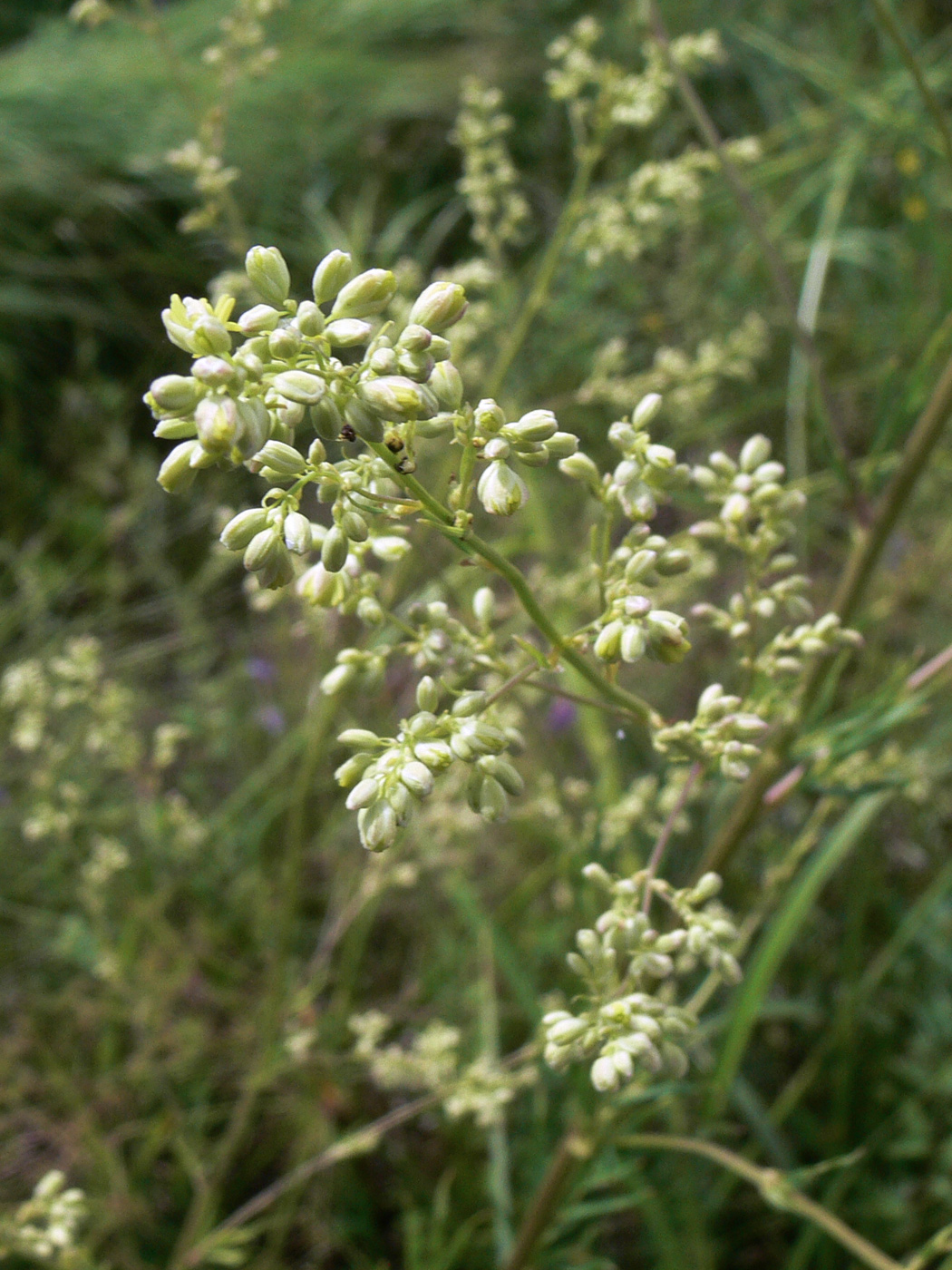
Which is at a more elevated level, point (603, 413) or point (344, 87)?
point (344, 87)

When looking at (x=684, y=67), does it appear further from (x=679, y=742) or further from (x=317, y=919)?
(x=317, y=919)

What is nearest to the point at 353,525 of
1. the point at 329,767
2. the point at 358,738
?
the point at 358,738

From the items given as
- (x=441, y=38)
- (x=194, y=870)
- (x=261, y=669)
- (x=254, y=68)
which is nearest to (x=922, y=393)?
(x=254, y=68)

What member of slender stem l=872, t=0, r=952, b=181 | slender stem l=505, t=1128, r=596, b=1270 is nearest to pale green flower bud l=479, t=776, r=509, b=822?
slender stem l=505, t=1128, r=596, b=1270

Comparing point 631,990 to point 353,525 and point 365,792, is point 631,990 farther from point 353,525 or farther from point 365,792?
point 353,525

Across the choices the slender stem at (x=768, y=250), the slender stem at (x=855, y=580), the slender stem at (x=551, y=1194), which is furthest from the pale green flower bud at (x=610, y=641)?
the slender stem at (x=551, y=1194)

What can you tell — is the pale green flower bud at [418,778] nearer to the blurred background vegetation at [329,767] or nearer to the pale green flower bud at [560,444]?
the pale green flower bud at [560,444]
